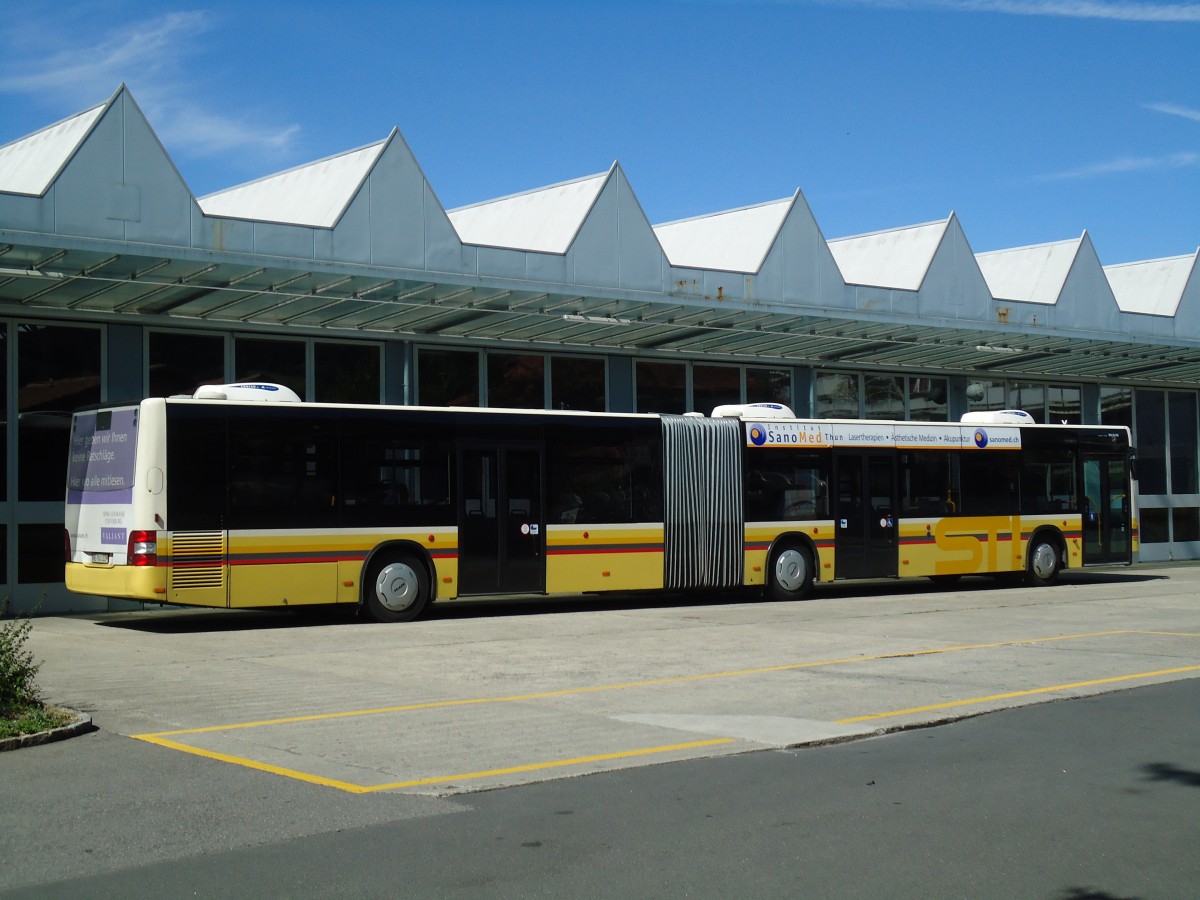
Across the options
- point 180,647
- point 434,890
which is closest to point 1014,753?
point 434,890

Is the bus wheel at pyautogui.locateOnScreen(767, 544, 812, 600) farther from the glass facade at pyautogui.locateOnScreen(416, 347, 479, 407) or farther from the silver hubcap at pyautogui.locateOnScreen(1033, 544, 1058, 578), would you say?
the glass facade at pyautogui.locateOnScreen(416, 347, 479, 407)

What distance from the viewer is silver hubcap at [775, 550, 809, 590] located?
2189 cm

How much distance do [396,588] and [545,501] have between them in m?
2.64

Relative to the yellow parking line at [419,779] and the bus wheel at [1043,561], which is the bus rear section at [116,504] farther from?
the bus wheel at [1043,561]

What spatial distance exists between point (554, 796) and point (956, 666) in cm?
702

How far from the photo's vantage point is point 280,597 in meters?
16.8

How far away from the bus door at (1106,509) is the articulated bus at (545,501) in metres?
0.04

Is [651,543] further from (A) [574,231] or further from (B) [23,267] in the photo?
(B) [23,267]

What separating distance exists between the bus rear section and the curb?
6.67 metres

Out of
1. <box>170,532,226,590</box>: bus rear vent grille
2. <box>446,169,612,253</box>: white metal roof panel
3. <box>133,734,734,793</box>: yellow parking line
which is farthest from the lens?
<box>446,169,612,253</box>: white metal roof panel

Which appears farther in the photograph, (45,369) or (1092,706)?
(45,369)

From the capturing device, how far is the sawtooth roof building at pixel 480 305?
1795 cm

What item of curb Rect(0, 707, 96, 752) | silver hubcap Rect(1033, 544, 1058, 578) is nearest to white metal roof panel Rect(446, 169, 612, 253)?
silver hubcap Rect(1033, 544, 1058, 578)

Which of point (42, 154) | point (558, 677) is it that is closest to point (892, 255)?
point (42, 154)
